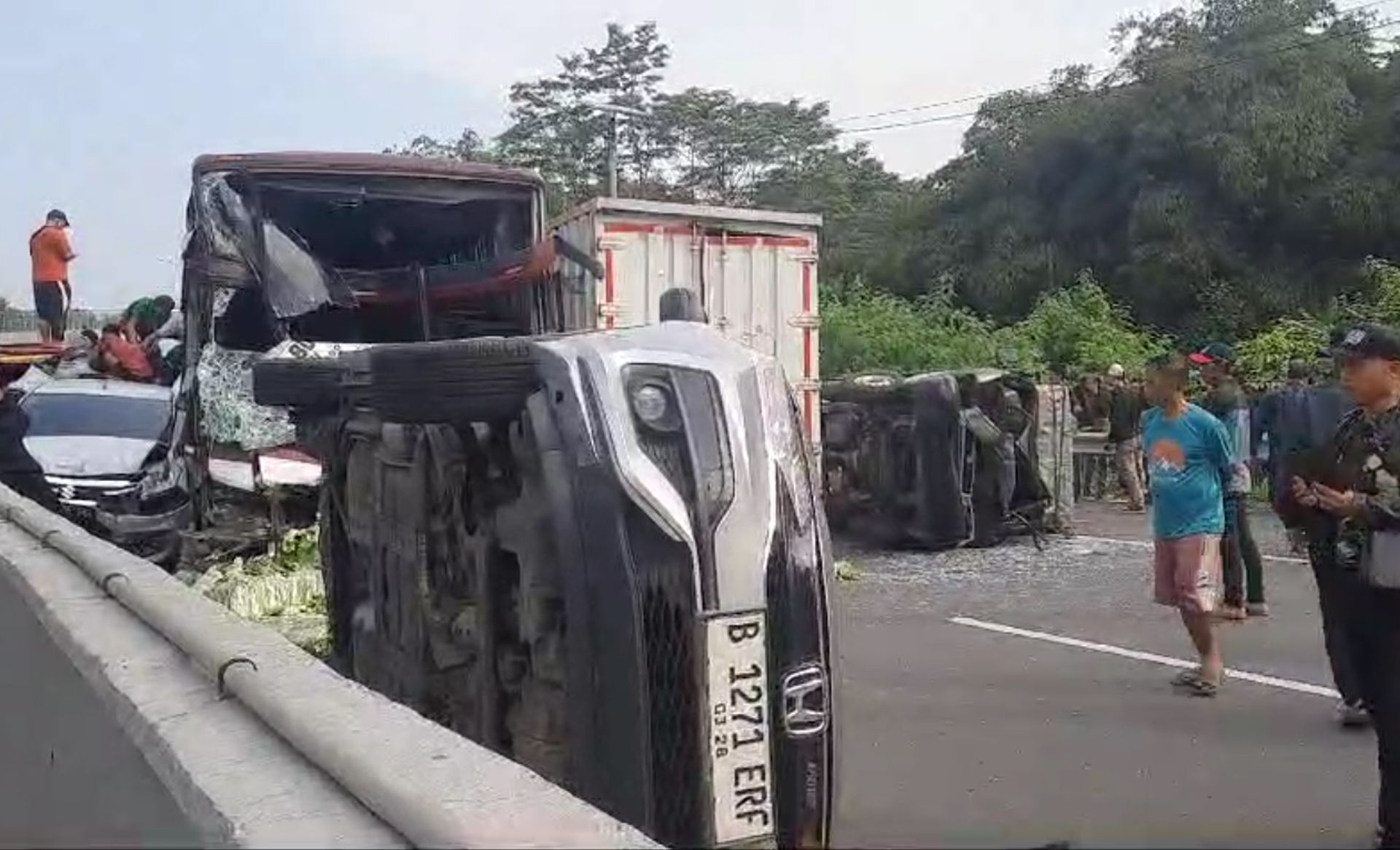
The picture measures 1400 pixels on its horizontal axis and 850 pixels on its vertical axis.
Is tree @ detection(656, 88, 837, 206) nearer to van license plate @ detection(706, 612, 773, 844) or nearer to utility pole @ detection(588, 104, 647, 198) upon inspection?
utility pole @ detection(588, 104, 647, 198)

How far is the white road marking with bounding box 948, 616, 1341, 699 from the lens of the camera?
7793 millimetres

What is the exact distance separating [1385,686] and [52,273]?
1661 centimetres

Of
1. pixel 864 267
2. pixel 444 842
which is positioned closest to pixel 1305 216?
pixel 864 267

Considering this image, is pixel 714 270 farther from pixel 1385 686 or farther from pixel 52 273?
pixel 52 273

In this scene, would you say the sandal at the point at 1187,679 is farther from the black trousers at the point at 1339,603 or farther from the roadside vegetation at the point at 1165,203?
the roadside vegetation at the point at 1165,203

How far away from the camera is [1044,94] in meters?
37.6

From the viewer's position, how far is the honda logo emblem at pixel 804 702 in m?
3.86

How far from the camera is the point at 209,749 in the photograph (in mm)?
3096

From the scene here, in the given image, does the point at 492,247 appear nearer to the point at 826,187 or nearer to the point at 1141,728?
the point at 1141,728

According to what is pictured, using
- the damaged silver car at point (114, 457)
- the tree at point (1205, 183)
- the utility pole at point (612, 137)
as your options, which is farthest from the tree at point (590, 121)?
the damaged silver car at point (114, 457)

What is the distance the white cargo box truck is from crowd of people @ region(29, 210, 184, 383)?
3.76 metres

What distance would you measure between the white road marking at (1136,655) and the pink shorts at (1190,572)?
589 mm

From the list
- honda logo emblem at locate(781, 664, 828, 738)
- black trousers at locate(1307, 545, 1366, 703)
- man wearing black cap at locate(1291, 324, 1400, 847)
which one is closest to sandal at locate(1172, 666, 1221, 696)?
black trousers at locate(1307, 545, 1366, 703)

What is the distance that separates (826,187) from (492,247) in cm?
3784
